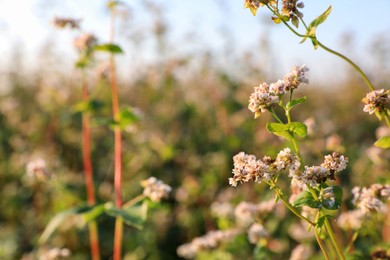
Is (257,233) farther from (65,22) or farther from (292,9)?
(65,22)

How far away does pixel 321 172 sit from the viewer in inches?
51.7

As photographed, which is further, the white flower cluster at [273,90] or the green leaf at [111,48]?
the green leaf at [111,48]

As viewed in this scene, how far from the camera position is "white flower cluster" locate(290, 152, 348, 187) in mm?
1316

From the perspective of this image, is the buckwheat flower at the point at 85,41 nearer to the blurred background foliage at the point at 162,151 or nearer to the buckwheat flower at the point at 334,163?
the blurred background foliage at the point at 162,151

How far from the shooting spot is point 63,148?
17.6 feet

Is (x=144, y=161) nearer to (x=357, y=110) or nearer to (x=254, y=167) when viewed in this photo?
(x=254, y=167)

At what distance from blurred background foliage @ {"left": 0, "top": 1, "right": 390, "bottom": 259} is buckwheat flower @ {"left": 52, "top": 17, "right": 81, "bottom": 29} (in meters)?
0.36

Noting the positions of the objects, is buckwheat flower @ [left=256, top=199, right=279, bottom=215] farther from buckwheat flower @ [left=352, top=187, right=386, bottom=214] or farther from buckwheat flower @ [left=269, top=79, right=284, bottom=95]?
buckwheat flower @ [left=269, top=79, right=284, bottom=95]

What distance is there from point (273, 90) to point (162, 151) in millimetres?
2939

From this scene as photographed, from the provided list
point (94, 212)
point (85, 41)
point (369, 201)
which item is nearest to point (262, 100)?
point (369, 201)

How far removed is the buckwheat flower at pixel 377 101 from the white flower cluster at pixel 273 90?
198mm

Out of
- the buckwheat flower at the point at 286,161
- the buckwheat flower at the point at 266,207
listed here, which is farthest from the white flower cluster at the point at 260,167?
the buckwheat flower at the point at 266,207

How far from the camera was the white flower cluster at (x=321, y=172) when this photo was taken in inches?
51.8

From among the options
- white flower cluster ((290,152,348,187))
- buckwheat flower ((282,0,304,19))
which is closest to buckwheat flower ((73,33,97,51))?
buckwheat flower ((282,0,304,19))
